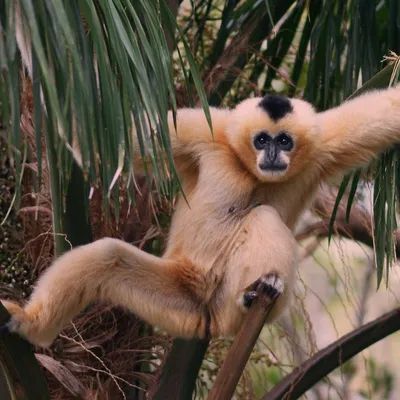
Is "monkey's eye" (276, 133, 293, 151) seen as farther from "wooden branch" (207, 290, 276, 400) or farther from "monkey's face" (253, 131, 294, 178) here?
"wooden branch" (207, 290, 276, 400)

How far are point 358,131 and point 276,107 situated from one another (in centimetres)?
61

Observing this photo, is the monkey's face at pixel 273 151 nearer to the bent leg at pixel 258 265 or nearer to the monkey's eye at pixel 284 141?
the monkey's eye at pixel 284 141

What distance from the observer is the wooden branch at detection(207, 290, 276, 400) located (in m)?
3.92

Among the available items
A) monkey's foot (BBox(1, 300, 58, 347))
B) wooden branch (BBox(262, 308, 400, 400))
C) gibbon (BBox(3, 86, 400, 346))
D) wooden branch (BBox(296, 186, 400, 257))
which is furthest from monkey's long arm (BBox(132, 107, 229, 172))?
wooden branch (BBox(296, 186, 400, 257))

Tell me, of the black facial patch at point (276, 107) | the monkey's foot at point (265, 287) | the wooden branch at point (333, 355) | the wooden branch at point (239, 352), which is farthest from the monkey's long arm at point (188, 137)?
the wooden branch at point (333, 355)

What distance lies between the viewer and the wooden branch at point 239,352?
3.92 metres

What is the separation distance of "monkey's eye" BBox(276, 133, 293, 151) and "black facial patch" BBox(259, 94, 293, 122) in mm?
108

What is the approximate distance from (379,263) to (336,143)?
29.5 inches

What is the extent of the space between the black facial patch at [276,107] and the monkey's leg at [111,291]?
1.10 meters

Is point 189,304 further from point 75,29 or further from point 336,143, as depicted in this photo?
point 75,29

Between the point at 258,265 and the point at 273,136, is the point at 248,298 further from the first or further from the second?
the point at 273,136

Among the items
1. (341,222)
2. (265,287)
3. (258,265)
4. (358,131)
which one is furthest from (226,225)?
(341,222)

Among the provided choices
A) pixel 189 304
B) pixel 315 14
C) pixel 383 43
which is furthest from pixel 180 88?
pixel 189 304

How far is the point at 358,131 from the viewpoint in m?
4.71
